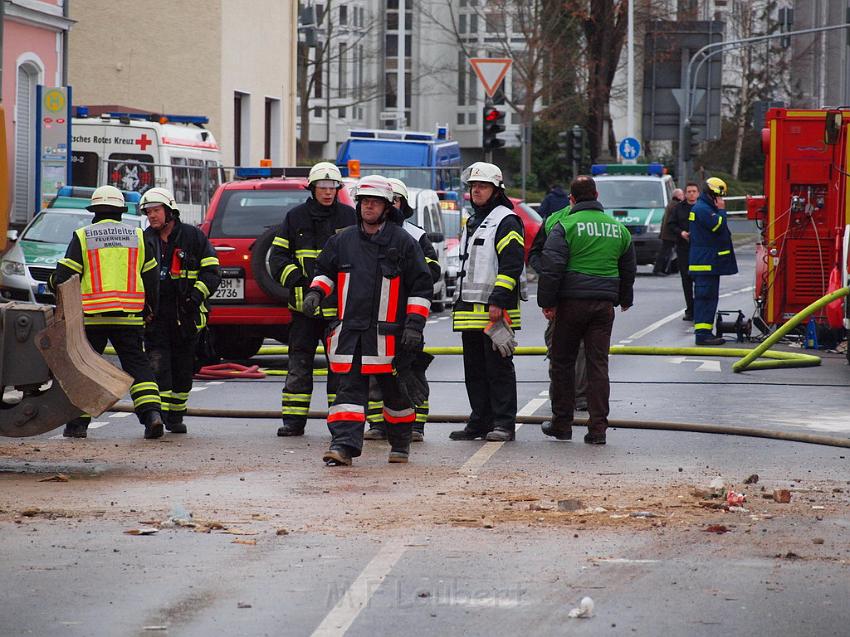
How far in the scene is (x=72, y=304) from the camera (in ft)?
35.3

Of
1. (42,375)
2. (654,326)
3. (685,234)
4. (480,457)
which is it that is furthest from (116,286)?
(685,234)

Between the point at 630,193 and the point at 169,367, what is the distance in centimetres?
2644

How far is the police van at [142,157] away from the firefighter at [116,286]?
16.0 metres

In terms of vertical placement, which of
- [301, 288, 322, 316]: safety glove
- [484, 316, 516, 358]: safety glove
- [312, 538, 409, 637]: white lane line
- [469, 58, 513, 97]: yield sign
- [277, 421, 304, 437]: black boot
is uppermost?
[469, 58, 513, 97]: yield sign

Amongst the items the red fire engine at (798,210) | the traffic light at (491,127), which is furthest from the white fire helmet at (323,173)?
the traffic light at (491,127)

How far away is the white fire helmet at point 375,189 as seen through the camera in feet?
35.5

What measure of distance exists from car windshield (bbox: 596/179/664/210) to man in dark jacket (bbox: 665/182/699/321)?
11.5 meters

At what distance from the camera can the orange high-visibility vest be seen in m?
12.0

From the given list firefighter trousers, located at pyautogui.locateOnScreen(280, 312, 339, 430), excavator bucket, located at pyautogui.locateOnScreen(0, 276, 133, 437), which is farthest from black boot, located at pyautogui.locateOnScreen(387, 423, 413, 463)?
excavator bucket, located at pyautogui.locateOnScreen(0, 276, 133, 437)

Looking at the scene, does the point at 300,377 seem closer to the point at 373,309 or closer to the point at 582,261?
the point at 373,309

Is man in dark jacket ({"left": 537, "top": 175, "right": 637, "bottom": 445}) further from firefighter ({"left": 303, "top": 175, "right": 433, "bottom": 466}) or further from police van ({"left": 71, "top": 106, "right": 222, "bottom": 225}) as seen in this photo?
police van ({"left": 71, "top": 106, "right": 222, "bottom": 225})

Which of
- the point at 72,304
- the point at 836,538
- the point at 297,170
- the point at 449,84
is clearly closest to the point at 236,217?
the point at 297,170

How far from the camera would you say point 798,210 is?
2111cm

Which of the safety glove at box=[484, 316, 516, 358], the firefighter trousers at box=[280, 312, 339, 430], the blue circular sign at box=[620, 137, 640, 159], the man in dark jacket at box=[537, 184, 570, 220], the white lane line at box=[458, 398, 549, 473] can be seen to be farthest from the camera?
the blue circular sign at box=[620, 137, 640, 159]
